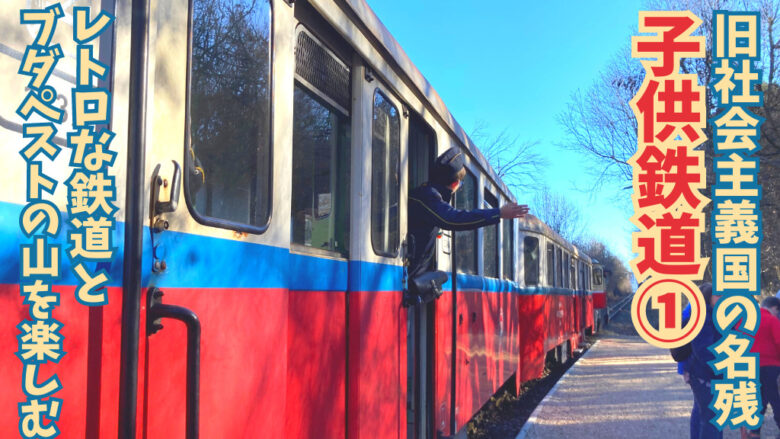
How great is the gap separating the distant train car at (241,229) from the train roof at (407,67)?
0.02m

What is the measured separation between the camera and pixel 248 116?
236 centimetres

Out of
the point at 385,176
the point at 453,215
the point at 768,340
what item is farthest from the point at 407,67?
the point at 768,340

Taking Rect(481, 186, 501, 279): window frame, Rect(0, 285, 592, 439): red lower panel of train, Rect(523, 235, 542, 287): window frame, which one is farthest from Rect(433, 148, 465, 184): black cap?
Rect(523, 235, 542, 287): window frame

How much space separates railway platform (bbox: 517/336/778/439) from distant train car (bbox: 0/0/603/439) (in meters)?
3.77

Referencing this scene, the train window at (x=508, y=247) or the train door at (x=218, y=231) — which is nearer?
the train door at (x=218, y=231)

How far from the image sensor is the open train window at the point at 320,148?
2861 millimetres

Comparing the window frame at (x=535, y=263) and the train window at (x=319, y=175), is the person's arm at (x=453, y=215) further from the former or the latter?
the window frame at (x=535, y=263)

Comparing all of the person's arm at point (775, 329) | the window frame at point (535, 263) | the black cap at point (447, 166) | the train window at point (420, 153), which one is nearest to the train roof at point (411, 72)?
the train window at point (420, 153)

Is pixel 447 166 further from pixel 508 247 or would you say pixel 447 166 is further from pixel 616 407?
pixel 616 407

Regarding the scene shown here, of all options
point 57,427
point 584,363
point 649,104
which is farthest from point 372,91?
point 584,363

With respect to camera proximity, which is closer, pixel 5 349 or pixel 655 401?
pixel 5 349

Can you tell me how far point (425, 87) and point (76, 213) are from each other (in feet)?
10.4

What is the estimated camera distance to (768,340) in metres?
6.25

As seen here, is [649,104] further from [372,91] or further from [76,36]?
[76,36]
